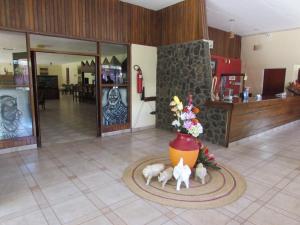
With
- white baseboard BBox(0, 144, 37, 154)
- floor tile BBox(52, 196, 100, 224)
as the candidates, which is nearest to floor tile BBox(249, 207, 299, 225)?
floor tile BBox(52, 196, 100, 224)

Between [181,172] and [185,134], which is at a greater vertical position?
[185,134]

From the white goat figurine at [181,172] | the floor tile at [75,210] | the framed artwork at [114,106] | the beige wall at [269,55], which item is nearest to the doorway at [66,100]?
the framed artwork at [114,106]

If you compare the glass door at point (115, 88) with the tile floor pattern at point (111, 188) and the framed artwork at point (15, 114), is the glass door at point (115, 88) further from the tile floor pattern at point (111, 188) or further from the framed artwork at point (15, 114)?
the framed artwork at point (15, 114)

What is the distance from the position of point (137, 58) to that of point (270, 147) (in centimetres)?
388

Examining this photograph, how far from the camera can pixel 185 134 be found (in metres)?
2.96

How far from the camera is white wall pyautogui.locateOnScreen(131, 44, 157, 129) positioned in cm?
571

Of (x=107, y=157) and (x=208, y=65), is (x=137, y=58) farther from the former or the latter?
(x=107, y=157)

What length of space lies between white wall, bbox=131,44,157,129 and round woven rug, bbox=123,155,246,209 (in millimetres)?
2762

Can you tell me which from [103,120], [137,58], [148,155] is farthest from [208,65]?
[103,120]

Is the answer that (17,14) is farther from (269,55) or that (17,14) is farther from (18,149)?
(269,55)

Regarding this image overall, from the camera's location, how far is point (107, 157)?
396 cm

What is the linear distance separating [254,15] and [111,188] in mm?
6111

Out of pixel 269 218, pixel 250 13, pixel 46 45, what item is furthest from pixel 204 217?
pixel 250 13

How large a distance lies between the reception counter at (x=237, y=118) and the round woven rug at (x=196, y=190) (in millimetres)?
1385
